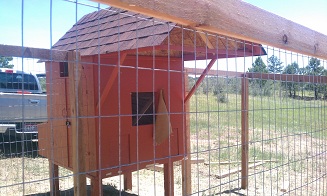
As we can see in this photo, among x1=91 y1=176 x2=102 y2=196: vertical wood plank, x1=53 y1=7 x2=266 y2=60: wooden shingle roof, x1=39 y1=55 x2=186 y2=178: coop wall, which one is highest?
x1=53 y1=7 x2=266 y2=60: wooden shingle roof

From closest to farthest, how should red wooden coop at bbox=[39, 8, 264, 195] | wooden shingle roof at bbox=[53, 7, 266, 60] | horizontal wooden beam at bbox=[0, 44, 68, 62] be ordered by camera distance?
horizontal wooden beam at bbox=[0, 44, 68, 62], wooden shingle roof at bbox=[53, 7, 266, 60], red wooden coop at bbox=[39, 8, 264, 195]

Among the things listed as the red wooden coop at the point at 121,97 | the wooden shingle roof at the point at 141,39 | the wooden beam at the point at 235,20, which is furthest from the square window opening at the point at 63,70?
the wooden beam at the point at 235,20

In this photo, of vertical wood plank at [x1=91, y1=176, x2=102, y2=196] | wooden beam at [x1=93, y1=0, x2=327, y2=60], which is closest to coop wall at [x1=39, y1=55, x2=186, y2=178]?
vertical wood plank at [x1=91, y1=176, x2=102, y2=196]

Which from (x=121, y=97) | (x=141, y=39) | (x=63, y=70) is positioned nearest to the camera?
(x=141, y=39)

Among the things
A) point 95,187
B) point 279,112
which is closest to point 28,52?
point 95,187

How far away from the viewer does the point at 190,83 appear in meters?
5.43

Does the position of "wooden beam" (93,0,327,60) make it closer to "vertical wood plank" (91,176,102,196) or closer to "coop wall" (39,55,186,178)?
"coop wall" (39,55,186,178)

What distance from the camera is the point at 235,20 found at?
190 cm

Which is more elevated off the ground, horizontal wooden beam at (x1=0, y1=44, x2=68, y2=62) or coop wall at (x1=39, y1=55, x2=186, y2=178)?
horizontal wooden beam at (x1=0, y1=44, x2=68, y2=62)

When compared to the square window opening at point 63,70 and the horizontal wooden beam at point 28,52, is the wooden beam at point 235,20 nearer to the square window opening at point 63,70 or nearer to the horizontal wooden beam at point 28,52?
the horizontal wooden beam at point 28,52

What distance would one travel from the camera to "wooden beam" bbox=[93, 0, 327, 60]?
1476mm

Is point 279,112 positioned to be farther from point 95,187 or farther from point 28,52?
point 28,52

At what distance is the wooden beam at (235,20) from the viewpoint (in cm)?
148

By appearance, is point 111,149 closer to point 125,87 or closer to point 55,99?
point 125,87
